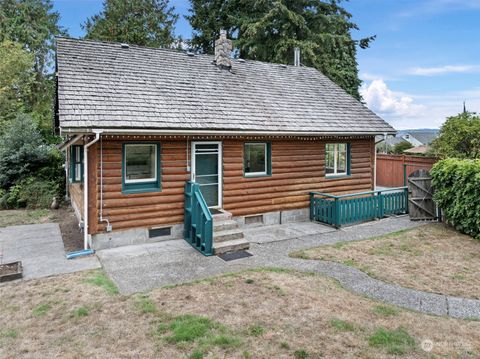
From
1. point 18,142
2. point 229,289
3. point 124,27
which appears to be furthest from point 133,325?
point 124,27

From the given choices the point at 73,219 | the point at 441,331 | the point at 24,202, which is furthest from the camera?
the point at 24,202

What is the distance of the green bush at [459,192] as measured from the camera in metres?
10.0

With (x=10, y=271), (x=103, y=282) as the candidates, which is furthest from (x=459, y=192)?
(x=10, y=271)

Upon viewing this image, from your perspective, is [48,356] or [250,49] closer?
[48,356]

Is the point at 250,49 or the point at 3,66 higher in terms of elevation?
the point at 250,49

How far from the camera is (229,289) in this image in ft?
20.8

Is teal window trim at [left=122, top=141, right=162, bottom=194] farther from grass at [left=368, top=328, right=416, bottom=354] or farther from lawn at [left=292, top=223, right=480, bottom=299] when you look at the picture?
grass at [left=368, top=328, right=416, bottom=354]

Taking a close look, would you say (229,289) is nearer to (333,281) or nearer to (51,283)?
(333,281)

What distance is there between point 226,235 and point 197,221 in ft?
2.70

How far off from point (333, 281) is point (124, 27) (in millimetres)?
27043

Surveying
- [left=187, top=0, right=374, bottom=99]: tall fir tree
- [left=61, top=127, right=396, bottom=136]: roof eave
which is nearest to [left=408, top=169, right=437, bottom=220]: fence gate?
[left=61, top=127, right=396, bottom=136]: roof eave

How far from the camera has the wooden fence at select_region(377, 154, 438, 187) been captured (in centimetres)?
1850

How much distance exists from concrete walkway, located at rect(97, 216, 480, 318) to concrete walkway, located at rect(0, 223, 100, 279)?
69cm

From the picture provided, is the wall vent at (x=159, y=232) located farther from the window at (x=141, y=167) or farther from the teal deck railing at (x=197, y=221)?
the window at (x=141, y=167)
